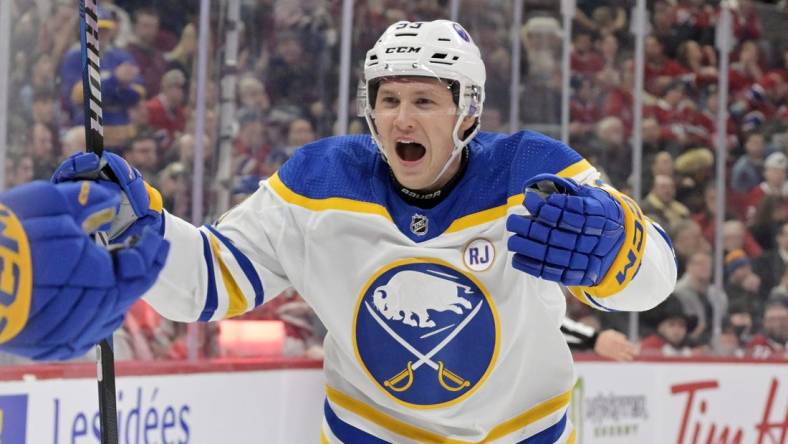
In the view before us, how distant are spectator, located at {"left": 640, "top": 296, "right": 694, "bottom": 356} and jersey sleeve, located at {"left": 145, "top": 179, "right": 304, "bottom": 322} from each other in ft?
8.95

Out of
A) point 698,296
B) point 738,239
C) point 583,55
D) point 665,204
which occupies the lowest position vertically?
point 698,296

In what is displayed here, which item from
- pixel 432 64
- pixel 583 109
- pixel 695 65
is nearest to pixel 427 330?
pixel 432 64

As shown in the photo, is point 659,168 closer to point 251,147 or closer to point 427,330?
point 251,147

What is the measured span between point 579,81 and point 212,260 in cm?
284

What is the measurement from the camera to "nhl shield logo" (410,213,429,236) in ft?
8.38

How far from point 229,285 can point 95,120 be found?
46 cm

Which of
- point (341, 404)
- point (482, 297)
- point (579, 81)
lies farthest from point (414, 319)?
point (579, 81)

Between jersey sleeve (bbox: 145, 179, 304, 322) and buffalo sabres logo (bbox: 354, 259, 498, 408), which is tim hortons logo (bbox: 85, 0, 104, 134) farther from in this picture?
buffalo sabres logo (bbox: 354, 259, 498, 408)

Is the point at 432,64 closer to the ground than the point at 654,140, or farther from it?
farther from it

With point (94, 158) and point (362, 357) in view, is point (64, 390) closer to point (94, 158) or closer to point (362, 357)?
point (362, 357)

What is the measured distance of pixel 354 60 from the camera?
162 inches

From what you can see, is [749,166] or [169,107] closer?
[169,107]

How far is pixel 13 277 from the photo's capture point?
1.74 meters

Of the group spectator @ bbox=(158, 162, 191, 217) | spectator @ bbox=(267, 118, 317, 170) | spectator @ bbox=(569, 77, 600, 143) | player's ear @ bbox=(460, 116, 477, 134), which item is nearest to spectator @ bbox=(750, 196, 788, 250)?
spectator @ bbox=(569, 77, 600, 143)
